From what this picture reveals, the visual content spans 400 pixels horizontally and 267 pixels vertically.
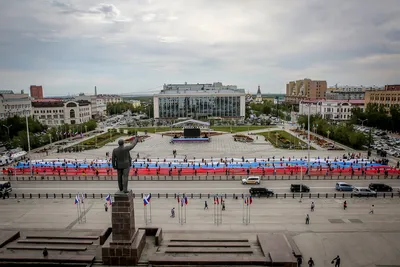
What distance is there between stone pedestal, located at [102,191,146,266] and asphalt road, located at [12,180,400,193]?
1704 cm

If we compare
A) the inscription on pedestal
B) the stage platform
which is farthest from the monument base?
the stage platform

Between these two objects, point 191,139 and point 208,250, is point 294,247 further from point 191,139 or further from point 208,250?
point 191,139

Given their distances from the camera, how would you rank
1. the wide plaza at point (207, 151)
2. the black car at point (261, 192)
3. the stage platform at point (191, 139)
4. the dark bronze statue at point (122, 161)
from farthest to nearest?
the stage platform at point (191, 139) < the wide plaza at point (207, 151) < the black car at point (261, 192) < the dark bronze statue at point (122, 161)

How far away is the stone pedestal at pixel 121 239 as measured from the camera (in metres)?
19.4

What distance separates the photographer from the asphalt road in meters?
36.9

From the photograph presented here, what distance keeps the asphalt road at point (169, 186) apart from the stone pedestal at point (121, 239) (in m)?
17.0

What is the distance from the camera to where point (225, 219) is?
2827 cm

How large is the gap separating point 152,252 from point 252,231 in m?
8.88

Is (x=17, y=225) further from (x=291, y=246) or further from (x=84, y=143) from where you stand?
(x=84, y=143)

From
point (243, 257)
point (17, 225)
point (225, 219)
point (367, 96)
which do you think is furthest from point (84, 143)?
point (367, 96)

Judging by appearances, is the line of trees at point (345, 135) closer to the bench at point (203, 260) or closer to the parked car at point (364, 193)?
the parked car at point (364, 193)

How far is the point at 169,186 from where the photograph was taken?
38781mm

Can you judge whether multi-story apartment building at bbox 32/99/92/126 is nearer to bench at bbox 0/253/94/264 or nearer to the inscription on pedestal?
bench at bbox 0/253/94/264

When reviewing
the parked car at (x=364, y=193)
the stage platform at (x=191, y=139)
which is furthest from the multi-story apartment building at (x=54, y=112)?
the parked car at (x=364, y=193)
